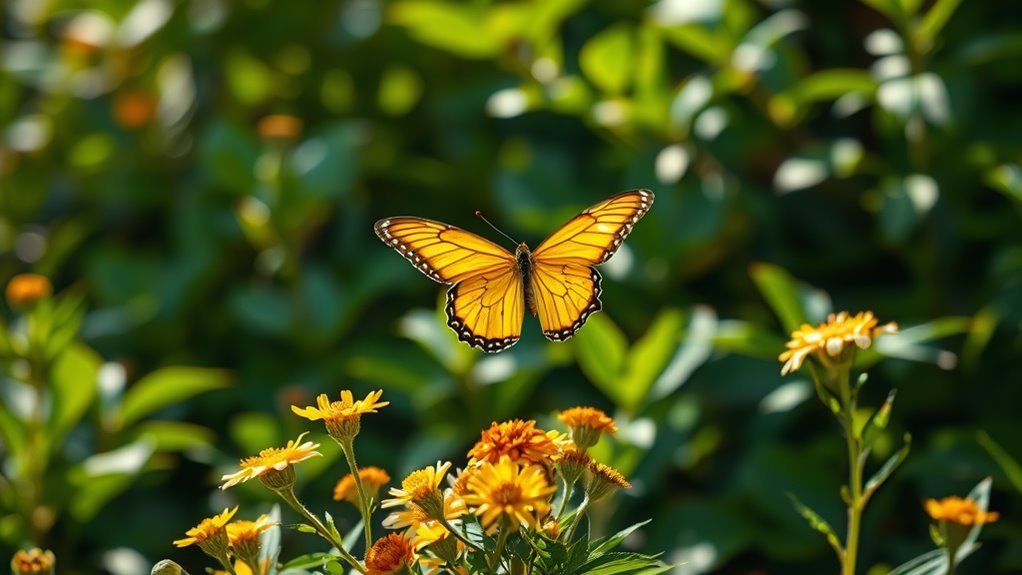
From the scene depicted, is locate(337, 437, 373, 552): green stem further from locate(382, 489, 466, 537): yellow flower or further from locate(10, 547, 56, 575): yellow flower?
locate(10, 547, 56, 575): yellow flower

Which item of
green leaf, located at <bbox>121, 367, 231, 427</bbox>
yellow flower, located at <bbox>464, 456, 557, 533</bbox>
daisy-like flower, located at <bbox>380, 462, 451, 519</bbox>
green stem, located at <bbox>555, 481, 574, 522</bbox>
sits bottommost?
green leaf, located at <bbox>121, 367, 231, 427</bbox>

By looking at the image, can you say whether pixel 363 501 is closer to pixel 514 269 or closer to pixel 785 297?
pixel 514 269

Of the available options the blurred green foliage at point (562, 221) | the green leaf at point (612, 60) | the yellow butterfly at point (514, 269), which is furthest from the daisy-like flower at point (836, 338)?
the green leaf at point (612, 60)

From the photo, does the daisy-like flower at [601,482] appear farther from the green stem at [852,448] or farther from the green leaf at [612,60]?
the green leaf at [612,60]

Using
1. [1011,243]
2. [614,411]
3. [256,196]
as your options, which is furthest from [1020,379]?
[256,196]

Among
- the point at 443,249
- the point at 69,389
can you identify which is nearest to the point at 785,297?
the point at 443,249

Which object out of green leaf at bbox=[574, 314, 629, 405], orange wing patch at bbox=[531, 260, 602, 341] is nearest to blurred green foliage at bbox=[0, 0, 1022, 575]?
green leaf at bbox=[574, 314, 629, 405]

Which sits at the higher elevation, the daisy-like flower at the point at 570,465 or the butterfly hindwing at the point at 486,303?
the daisy-like flower at the point at 570,465
